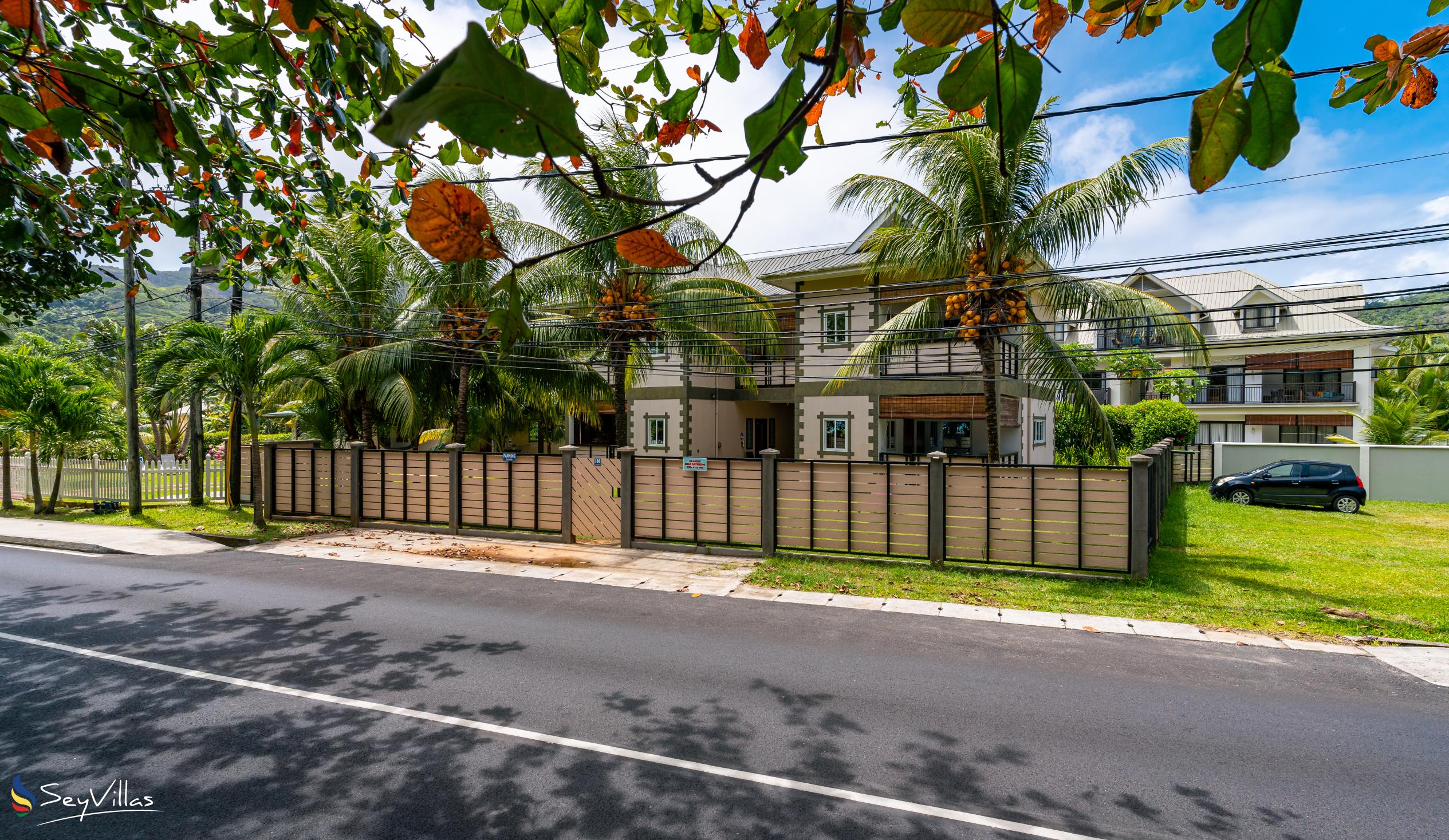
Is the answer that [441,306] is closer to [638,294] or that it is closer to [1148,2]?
[638,294]

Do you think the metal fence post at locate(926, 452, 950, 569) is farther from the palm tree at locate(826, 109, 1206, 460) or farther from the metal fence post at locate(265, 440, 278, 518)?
the metal fence post at locate(265, 440, 278, 518)

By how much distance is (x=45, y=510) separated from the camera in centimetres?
1612

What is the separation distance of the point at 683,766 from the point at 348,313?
16.7 m

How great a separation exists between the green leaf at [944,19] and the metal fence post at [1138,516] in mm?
9427

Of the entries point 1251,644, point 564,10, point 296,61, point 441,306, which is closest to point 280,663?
point 296,61

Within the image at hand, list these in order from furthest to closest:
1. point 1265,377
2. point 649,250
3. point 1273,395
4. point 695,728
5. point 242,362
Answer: point 1265,377 < point 1273,395 < point 242,362 < point 695,728 < point 649,250

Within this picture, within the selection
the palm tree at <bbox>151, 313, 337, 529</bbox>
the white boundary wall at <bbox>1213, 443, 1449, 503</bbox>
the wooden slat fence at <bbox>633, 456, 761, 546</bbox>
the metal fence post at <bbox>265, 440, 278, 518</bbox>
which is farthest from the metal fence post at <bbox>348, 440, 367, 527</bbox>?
the white boundary wall at <bbox>1213, 443, 1449, 503</bbox>

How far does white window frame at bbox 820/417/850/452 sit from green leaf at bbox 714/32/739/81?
57.1 ft

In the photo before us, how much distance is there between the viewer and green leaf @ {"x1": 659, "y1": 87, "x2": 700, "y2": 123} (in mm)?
1498

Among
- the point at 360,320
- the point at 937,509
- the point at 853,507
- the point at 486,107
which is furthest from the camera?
the point at 360,320

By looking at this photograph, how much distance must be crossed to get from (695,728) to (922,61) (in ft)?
15.4

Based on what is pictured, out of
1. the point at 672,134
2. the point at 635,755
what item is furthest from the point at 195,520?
the point at 672,134

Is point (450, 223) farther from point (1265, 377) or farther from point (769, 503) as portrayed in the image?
point (1265, 377)

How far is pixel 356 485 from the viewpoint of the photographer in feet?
47.2
